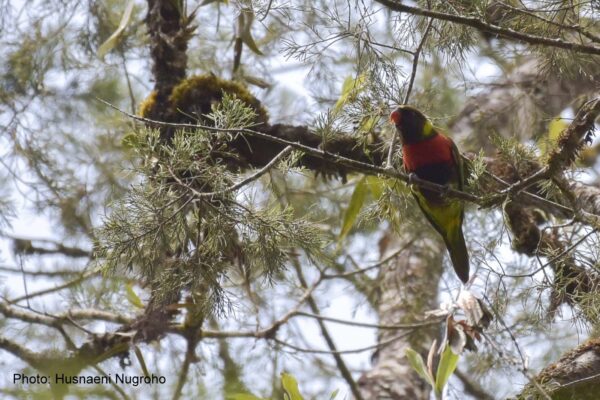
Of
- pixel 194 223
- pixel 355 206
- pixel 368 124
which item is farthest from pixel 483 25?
pixel 355 206

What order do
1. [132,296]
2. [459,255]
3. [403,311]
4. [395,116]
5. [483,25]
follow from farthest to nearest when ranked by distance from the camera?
[403,311] < [132,296] < [459,255] < [395,116] < [483,25]

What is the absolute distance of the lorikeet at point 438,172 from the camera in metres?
3.22

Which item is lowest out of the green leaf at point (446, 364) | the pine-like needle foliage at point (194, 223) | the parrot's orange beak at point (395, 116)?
the green leaf at point (446, 364)

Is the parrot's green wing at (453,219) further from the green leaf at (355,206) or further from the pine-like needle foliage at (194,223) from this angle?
the pine-like needle foliage at (194,223)

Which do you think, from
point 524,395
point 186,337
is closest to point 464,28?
point 524,395

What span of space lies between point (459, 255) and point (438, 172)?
42cm

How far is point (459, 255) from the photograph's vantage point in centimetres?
346

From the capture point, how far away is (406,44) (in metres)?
2.68

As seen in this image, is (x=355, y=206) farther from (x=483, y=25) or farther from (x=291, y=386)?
(x=483, y=25)

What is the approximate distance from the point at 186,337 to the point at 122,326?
0.35 m

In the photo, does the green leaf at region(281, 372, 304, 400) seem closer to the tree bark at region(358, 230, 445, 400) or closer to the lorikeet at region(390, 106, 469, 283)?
the lorikeet at region(390, 106, 469, 283)

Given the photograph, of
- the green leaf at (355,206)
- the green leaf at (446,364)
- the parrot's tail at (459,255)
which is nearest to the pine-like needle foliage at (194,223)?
the green leaf at (446,364)

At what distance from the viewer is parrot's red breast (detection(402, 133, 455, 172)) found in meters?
3.27

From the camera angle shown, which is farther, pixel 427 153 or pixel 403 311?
pixel 403 311
